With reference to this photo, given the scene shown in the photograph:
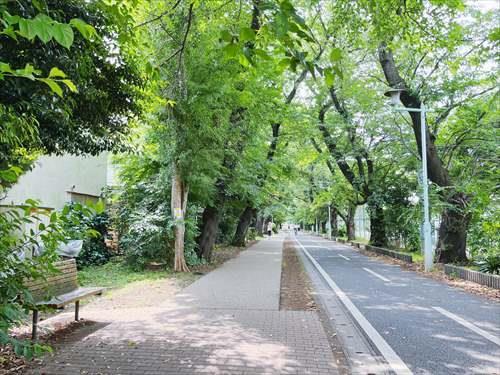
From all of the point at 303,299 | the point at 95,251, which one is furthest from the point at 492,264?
the point at 95,251

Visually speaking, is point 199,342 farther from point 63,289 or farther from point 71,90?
point 71,90

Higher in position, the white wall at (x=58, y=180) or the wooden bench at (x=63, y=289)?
the white wall at (x=58, y=180)

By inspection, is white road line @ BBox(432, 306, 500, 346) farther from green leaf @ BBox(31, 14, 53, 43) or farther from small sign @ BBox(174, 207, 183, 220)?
small sign @ BBox(174, 207, 183, 220)

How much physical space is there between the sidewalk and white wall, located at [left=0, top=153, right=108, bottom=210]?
24.5 feet

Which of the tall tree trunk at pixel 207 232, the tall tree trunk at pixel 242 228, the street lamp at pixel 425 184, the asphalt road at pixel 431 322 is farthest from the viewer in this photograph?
the tall tree trunk at pixel 242 228

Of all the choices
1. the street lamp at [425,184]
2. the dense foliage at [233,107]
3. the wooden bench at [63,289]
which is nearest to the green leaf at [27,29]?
the dense foliage at [233,107]

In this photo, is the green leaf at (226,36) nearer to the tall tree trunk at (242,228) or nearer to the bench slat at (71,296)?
the bench slat at (71,296)

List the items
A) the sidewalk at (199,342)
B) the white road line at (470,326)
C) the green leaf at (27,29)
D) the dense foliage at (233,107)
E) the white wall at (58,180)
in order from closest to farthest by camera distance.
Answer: the green leaf at (27,29) → the dense foliage at (233,107) → the sidewalk at (199,342) → the white road line at (470,326) → the white wall at (58,180)

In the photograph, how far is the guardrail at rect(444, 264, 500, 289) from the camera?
10305 mm

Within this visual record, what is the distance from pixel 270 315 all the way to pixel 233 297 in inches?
77.9

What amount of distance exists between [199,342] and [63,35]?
470cm

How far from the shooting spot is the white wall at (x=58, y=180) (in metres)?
13.5

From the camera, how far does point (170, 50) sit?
11.0m

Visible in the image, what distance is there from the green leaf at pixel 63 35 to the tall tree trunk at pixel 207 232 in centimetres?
1496
